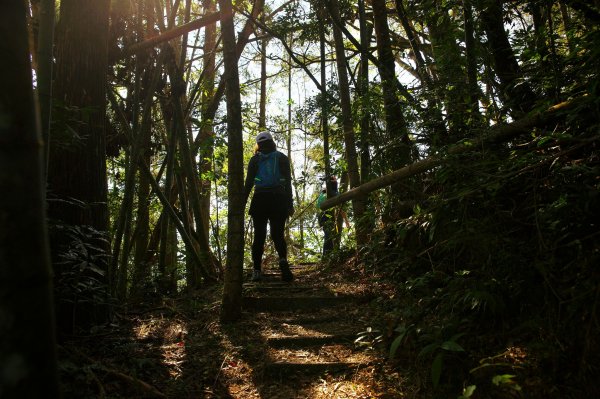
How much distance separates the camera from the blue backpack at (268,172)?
227 inches

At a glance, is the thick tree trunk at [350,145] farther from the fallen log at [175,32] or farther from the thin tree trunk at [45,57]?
the thin tree trunk at [45,57]

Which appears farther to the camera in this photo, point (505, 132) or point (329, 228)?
point (329, 228)

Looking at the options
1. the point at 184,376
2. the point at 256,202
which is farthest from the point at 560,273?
the point at 256,202

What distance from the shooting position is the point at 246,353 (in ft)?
12.0

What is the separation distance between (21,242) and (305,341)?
316 cm

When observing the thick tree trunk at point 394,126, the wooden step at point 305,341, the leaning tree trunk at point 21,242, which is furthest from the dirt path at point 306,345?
the leaning tree trunk at point 21,242

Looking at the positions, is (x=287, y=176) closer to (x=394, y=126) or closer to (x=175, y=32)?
(x=394, y=126)

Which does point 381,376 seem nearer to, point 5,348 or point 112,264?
point 5,348

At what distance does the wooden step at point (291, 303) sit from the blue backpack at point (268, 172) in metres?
1.58

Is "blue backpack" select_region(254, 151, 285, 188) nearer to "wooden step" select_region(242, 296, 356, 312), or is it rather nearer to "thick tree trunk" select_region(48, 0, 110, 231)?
"wooden step" select_region(242, 296, 356, 312)

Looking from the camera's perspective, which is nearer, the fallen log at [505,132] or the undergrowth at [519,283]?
the undergrowth at [519,283]

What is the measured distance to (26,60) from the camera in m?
0.99

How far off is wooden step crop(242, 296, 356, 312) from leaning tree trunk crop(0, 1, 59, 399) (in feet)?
12.9

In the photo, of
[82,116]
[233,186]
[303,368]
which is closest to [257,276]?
[233,186]
